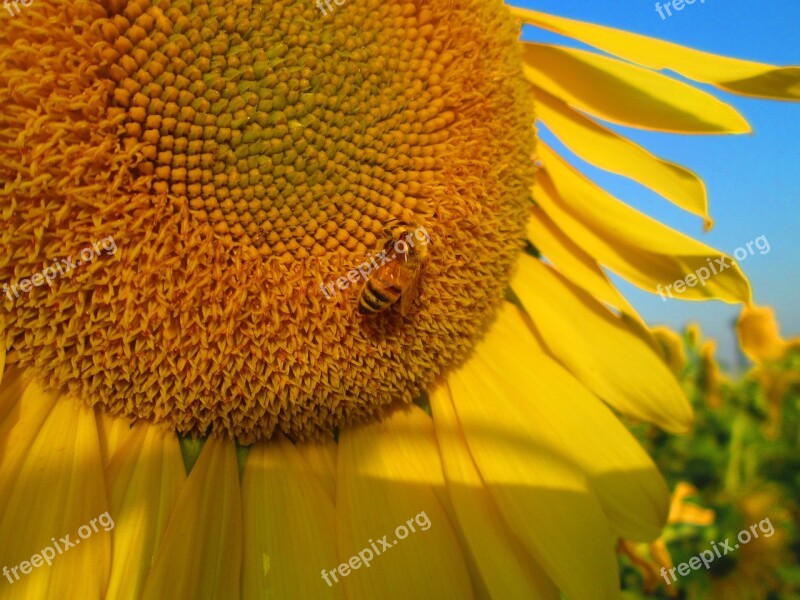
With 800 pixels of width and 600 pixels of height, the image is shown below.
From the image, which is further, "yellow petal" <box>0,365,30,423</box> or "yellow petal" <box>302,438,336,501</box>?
"yellow petal" <box>302,438,336,501</box>

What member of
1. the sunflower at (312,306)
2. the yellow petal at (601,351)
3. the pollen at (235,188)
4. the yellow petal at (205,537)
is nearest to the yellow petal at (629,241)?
the sunflower at (312,306)

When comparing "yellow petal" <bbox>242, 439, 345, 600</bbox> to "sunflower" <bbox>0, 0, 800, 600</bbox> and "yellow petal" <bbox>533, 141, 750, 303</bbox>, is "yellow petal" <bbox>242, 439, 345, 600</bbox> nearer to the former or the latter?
"sunflower" <bbox>0, 0, 800, 600</bbox>

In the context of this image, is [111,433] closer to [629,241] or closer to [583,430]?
[583,430]

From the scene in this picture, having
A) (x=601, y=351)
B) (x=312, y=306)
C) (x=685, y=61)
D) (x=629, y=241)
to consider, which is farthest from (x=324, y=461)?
(x=685, y=61)

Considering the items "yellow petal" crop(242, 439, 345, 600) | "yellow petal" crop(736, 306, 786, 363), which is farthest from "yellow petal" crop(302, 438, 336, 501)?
"yellow petal" crop(736, 306, 786, 363)

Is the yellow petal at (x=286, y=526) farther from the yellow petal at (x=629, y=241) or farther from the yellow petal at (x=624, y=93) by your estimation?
the yellow petal at (x=624, y=93)

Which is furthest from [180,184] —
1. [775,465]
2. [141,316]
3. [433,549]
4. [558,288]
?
[775,465]

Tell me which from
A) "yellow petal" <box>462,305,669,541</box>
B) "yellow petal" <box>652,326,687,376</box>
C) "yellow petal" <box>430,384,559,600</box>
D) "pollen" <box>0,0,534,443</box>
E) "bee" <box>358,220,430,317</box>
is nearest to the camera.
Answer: "pollen" <box>0,0,534,443</box>

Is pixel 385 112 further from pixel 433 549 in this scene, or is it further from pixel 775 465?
pixel 775 465
